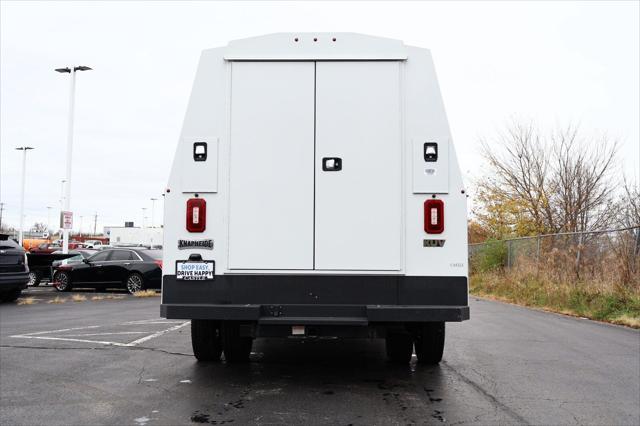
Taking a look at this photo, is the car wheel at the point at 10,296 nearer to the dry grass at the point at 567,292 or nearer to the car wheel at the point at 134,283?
the car wheel at the point at 134,283

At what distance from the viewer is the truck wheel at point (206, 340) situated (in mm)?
6070

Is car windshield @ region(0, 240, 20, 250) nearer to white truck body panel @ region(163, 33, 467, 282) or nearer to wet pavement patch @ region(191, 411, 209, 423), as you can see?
white truck body panel @ region(163, 33, 467, 282)

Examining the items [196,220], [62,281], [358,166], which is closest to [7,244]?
[62,281]

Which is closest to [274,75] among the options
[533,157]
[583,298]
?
[583,298]

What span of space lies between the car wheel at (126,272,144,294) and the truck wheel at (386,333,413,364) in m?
11.9

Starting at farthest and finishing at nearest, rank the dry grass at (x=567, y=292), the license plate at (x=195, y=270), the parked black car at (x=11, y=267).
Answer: the parked black car at (x=11, y=267)
the dry grass at (x=567, y=292)
the license plate at (x=195, y=270)

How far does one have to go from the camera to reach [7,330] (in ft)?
30.7

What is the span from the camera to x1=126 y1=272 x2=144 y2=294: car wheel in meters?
17.0

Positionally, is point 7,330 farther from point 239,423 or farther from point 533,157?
point 533,157

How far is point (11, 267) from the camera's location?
13852mm

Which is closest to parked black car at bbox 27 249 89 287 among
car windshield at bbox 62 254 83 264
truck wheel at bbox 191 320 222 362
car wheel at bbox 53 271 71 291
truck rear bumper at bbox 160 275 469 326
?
car windshield at bbox 62 254 83 264

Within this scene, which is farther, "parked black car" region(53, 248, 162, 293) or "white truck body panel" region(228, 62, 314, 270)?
"parked black car" region(53, 248, 162, 293)

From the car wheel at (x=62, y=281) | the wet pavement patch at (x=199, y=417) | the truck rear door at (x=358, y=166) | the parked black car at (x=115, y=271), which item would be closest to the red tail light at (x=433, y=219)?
the truck rear door at (x=358, y=166)

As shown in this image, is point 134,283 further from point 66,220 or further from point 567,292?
point 567,292
